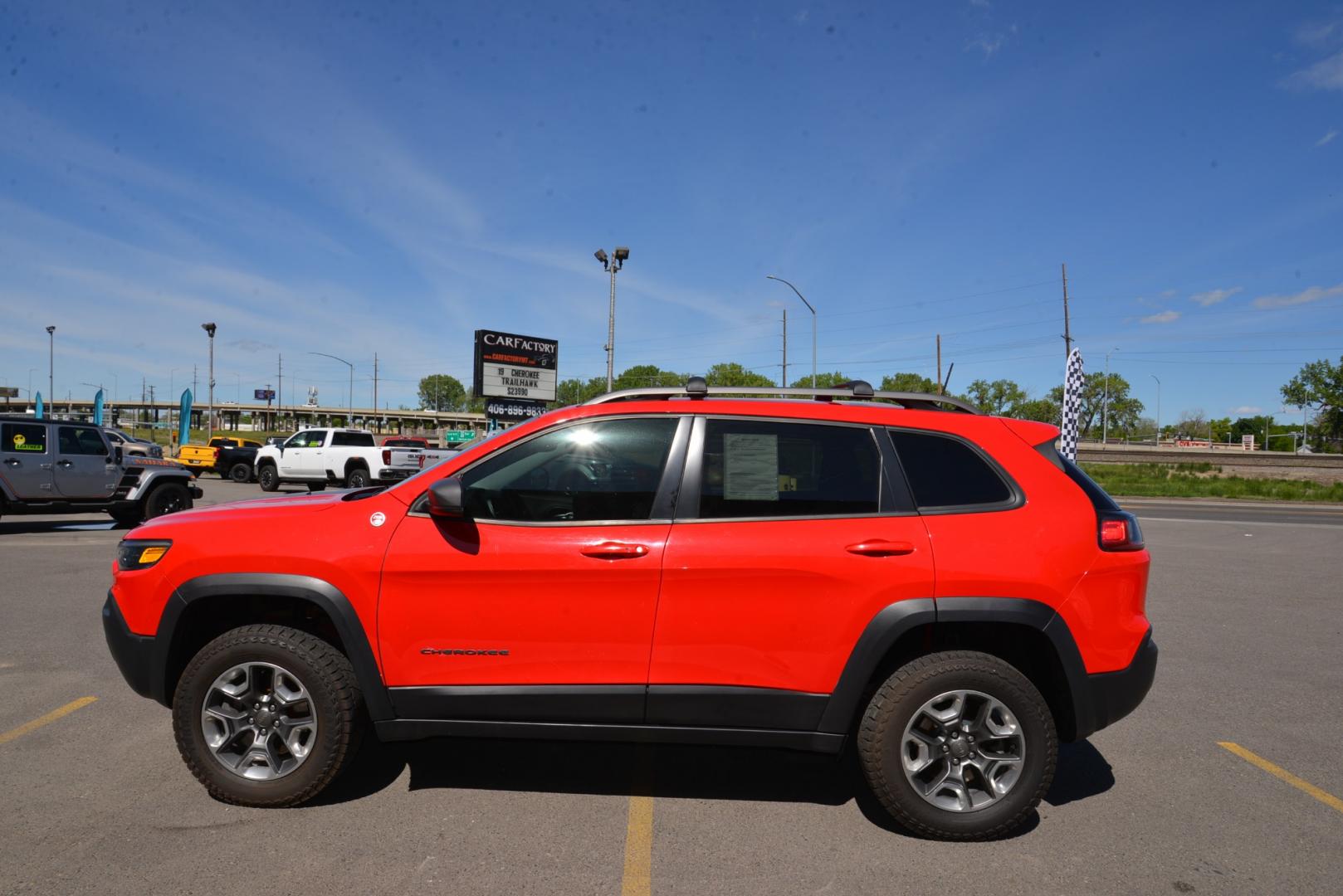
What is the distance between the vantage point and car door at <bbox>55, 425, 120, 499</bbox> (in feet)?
40.8

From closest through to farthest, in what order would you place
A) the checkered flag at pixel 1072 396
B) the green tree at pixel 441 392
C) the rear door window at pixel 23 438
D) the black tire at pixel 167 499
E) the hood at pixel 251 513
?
the hood at pixel 251 513 < the rear door window at pixel 23 438 < the black tire at pixel 167 499 < the checkered flag at pixel 1072 396 < the green tree at pixel 441 392

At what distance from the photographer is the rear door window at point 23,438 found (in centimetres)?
1190

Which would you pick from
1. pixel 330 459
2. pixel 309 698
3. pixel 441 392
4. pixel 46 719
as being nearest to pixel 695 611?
pixel 309 698

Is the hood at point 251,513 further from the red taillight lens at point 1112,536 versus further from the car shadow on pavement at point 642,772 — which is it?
the red taillight lens at point 1112,536

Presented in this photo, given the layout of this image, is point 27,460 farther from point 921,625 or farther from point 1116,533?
point 1116,533

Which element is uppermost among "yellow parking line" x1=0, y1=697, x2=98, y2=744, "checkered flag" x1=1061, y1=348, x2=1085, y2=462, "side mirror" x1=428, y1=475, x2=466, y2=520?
"checkered flag" x1=1061, y1=348, x2=1085, y2=462

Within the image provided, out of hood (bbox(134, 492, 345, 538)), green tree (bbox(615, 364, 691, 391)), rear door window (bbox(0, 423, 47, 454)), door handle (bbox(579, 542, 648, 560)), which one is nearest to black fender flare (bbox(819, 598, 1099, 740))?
door handle (bbox(579, 542, 648, 560))

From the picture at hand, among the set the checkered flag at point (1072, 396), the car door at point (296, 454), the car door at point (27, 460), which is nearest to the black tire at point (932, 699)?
the car door at point (27, 460)

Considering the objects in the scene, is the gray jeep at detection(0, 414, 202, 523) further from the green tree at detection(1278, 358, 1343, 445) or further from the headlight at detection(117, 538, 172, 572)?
the green tree at detection(1278, 358, 1343, 445)

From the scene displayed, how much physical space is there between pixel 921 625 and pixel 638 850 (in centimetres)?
144

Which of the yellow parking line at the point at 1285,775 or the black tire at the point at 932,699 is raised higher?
the black tire at the point at 932,699

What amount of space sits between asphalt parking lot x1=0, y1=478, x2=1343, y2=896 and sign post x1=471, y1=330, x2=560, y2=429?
34.0 metres

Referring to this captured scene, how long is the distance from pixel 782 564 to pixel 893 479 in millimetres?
641

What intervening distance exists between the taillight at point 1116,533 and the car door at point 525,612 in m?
1.82
